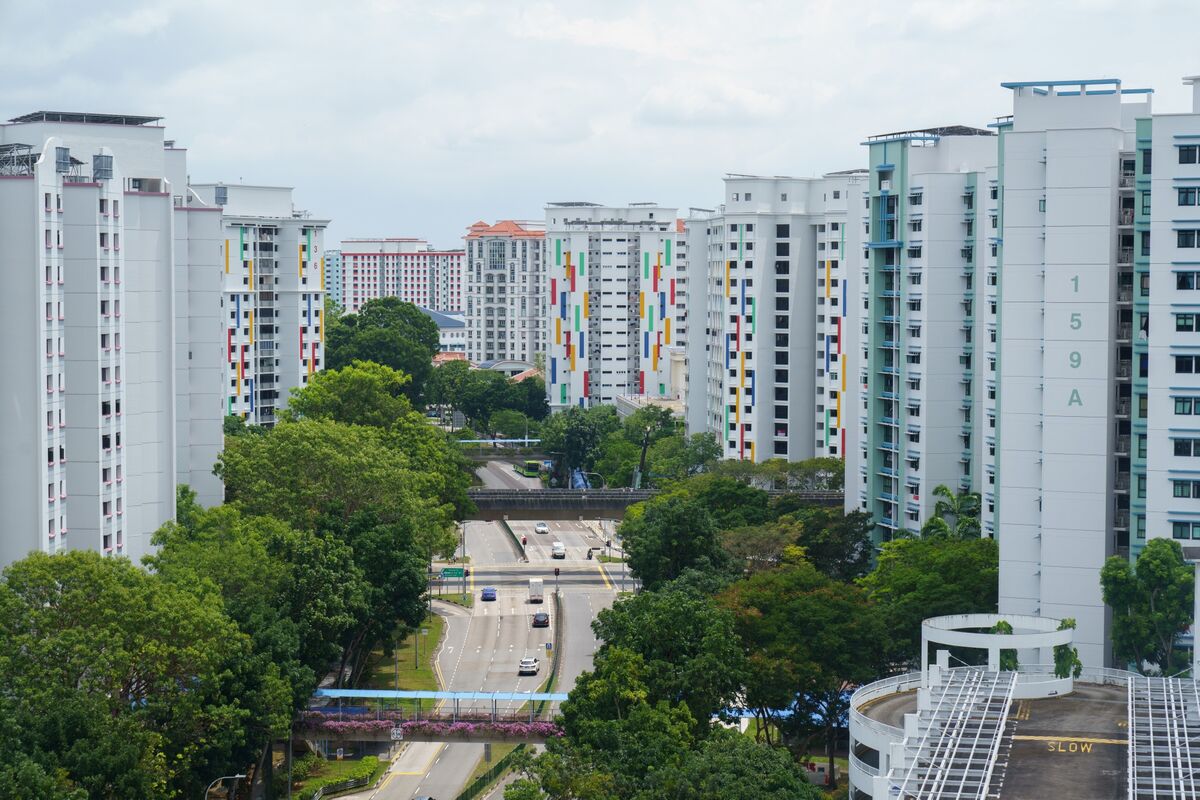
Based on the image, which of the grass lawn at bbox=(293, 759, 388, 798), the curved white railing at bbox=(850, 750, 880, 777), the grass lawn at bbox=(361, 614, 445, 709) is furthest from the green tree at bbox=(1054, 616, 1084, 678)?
the grass lawn at bbox=(361, 614, 445, 709)

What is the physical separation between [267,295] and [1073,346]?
76.5 metres

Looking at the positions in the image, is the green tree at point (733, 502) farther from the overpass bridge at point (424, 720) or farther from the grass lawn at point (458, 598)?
the overpass bridge at point (424, 720)

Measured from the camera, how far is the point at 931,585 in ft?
240

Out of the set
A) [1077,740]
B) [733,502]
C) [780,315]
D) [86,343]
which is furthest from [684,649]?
[780,315]

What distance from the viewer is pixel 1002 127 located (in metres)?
81.2

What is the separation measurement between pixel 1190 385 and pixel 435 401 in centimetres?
12422

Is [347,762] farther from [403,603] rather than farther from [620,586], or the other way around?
[620,586]

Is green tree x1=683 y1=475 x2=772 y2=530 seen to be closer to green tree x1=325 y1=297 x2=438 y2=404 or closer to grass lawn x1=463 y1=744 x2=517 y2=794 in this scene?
grass lawn x1=463 y1=744 x2=517 y2=794

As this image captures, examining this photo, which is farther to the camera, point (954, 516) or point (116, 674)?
point (954, 516)

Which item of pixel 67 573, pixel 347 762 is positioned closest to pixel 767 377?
pixel 347 762

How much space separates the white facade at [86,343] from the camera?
67062mm

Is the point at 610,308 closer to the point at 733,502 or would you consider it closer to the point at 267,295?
the point at 267,295

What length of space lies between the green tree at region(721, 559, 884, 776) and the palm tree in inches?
656

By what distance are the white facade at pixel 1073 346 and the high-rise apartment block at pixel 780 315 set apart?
52.7 metres
